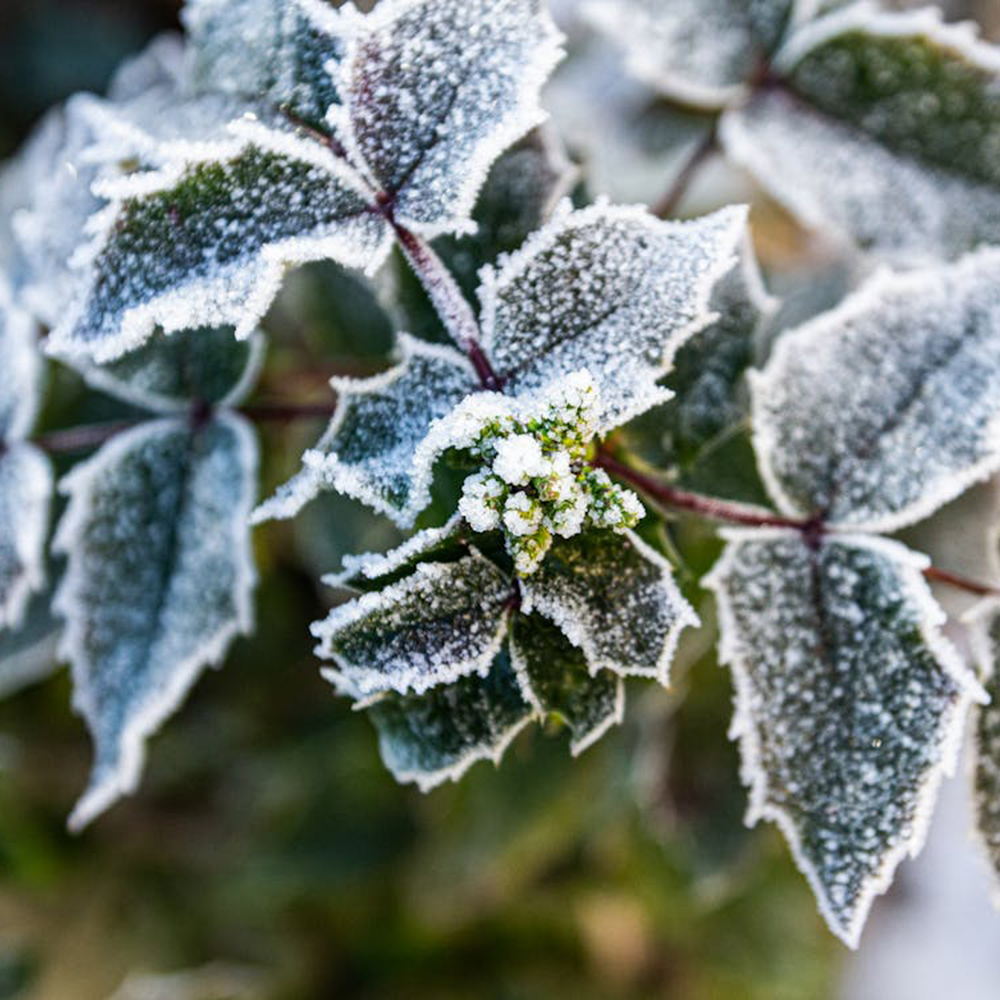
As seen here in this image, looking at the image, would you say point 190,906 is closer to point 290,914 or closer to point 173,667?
point 290,914

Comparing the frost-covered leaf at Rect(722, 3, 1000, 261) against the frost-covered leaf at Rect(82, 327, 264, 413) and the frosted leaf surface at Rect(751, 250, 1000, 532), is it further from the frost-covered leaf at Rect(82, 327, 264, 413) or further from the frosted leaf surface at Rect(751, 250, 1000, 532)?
the frost-covered leaf at Rect(82, 327, 264, 413)

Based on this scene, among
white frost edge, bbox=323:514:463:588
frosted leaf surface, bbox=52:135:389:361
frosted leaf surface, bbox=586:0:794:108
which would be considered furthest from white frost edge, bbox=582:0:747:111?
white frost edge, bbox=323:514:463:588

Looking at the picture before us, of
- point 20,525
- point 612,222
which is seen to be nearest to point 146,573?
point 20,525

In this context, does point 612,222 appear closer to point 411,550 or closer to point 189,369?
point 411,550

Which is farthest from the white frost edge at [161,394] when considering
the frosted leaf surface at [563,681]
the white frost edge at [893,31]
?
the white frost edge at [893,31]

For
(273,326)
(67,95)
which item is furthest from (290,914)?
(67,95)

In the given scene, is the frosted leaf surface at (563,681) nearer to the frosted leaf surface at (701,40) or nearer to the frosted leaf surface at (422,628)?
the frosted leaf surface at (422,628)
